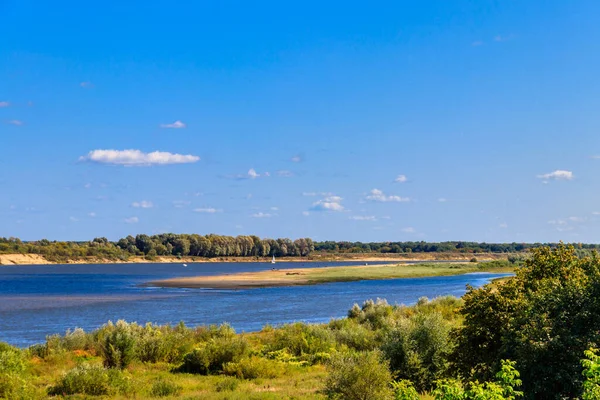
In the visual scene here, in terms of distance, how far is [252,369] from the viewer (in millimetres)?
25391

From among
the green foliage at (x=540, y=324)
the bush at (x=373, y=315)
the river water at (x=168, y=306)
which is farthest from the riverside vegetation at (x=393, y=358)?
the river water at (x=168, y=306)

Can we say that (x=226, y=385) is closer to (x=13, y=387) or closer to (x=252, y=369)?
(x=252, y=369)

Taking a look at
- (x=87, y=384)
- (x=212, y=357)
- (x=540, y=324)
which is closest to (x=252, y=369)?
(x=212, y=357)

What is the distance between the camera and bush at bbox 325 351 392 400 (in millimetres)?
17828

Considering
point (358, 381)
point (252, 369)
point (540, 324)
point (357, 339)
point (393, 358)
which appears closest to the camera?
point (540, 324)

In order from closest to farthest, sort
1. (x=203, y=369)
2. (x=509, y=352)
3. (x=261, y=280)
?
(x=509, y=352) → (x=203, y=369) → (x=261, y=280)

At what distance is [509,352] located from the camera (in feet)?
57.4

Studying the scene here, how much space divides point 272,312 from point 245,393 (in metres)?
37.9

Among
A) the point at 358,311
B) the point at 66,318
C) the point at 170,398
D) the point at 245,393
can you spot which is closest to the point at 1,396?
the point at 170,398

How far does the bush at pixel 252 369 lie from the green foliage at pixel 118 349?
15.3 feet

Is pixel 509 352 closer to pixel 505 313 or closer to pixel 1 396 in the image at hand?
pixel 505 313

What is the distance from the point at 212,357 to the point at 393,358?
26.9ft

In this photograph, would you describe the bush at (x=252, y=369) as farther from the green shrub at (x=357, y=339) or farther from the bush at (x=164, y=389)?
the green shrub at (x=357, y=339)

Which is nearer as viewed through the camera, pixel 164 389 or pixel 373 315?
pixel 164 389
